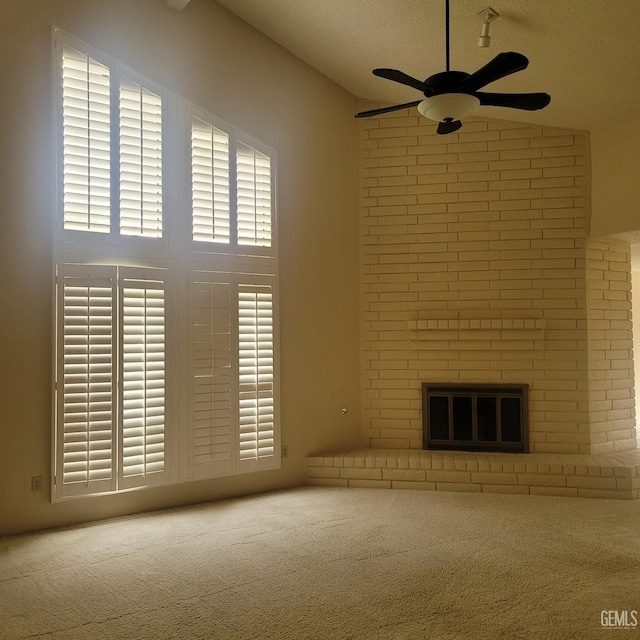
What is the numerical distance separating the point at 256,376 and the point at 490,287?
2.35 meters

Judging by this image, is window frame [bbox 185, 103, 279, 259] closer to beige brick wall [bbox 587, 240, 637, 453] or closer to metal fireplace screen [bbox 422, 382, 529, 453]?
metal fireplace screen [bbox 422, 382, 529, 453]

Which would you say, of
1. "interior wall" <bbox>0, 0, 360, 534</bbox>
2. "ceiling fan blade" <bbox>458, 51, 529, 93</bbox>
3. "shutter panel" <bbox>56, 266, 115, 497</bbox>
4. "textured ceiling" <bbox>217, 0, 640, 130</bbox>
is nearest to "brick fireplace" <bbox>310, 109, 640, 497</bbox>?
"interior wall" <bbox>0, 0, 360, 534</bbox>

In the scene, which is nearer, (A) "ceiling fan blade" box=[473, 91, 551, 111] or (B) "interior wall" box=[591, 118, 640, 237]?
(A) "ceiling fan blade" box=[473, 91, 551, 111]

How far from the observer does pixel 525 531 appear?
12.8 ft

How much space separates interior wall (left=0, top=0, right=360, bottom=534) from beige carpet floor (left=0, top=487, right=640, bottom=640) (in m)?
0.54

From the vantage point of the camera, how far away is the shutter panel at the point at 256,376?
473 centimetres

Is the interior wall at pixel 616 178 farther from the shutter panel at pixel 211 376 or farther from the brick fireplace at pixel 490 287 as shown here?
the shutter panel at pixel 211 376

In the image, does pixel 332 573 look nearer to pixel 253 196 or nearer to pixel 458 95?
pixel 458 95

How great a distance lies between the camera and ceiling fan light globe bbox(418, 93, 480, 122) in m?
2.97

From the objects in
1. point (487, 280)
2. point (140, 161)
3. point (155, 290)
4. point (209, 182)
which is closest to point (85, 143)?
point (140, 161)

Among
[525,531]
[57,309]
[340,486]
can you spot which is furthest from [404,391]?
[57,309]

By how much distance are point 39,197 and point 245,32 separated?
2273 mm

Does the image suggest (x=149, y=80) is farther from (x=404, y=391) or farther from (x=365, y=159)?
(x=404, y=391)

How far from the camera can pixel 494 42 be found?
4238mm
